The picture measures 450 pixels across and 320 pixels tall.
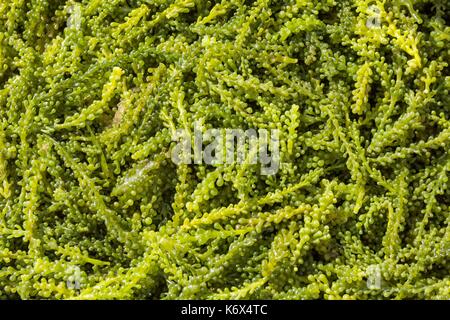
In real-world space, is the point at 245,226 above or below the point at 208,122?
below

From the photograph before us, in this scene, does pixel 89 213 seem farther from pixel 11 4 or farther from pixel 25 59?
pixel 11 4

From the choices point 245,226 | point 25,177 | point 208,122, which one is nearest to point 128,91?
point 208,122

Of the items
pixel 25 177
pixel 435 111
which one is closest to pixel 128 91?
pixel 25 177

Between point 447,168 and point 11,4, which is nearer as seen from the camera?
point 447,168
